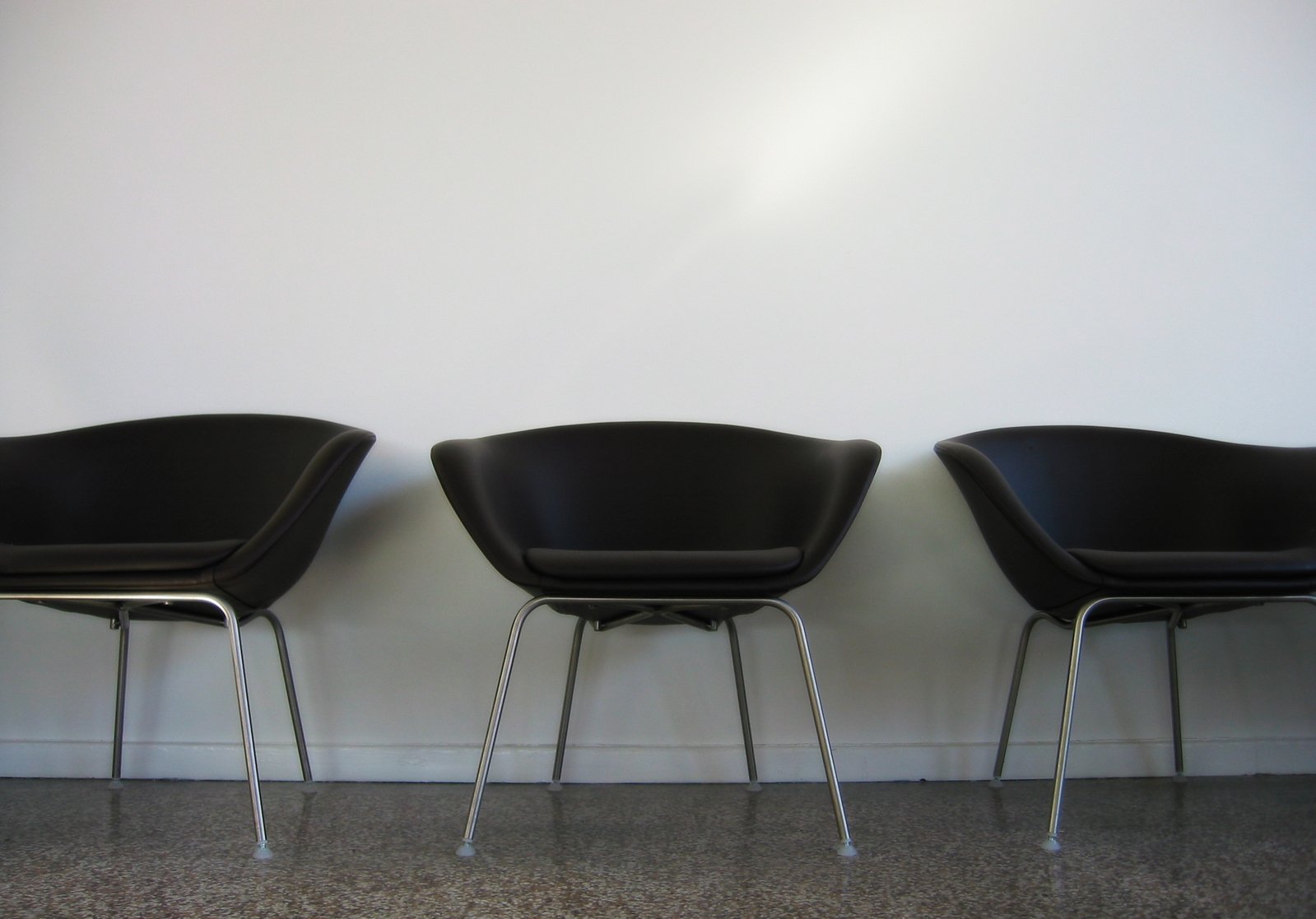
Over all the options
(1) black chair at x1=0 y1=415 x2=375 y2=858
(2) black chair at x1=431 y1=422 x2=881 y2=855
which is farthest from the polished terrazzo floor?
(1) black chair at x1=0 y1=415 x2=375 y2=858

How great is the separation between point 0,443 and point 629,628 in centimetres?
139

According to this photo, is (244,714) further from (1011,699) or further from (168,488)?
(1011,699)

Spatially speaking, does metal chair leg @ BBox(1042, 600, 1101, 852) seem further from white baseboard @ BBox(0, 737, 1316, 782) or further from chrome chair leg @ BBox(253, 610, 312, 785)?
chrome chair leg @ BBox(253, 610, 312, 785)

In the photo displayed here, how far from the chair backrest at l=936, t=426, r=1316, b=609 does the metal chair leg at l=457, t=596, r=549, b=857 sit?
843 millimetres

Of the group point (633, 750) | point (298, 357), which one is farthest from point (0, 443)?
point (633, 750)

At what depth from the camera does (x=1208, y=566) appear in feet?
4.55

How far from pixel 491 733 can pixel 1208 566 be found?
118 centimetres

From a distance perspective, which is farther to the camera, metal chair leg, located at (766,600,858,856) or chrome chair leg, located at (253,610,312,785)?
chrome chair leg, located at (253,610,312,785)

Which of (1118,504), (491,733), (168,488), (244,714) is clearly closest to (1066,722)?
(1118,504)

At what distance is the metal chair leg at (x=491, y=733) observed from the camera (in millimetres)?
1390

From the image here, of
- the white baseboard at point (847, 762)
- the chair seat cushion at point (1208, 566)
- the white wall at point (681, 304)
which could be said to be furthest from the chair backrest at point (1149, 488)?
the white baseboard at point (847, 762)

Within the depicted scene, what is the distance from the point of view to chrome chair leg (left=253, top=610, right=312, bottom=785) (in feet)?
6.01

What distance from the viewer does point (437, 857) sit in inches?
54.1

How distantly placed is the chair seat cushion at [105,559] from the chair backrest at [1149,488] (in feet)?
4.35
